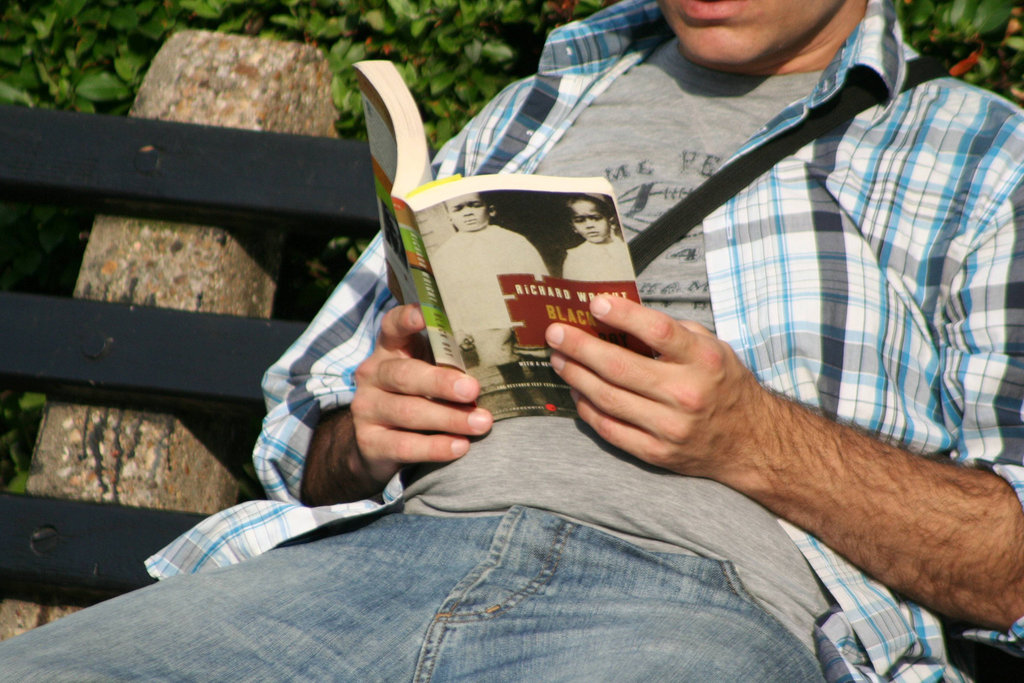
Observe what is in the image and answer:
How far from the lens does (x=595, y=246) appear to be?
1.26 metres

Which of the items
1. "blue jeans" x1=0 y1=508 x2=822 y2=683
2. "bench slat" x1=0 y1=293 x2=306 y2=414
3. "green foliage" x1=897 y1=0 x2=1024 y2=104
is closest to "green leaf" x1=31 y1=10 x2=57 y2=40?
"bench slat" x1=0 y1=293 x2=306 y2=414

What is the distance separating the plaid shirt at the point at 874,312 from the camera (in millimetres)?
1437

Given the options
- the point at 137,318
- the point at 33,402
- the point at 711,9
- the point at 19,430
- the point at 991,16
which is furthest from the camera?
the point at 19,430

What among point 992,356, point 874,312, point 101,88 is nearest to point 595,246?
point 874,312

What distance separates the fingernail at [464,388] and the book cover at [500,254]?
0.02m

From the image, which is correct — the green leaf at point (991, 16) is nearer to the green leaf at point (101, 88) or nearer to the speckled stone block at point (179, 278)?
the speckled stone block at point (179, 278)

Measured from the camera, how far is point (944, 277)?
1567mm

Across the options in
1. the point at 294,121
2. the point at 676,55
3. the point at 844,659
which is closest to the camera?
the point at 844,659

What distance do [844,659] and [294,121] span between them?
1813 millimetres

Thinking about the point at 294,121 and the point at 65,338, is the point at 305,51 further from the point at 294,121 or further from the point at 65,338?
the point at 65,338

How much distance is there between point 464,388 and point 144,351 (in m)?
1.11

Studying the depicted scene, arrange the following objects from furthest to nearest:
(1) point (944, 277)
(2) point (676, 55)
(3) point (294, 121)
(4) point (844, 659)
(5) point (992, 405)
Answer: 1. (3) point (294, 121)
2. (2) point (676, 55)
3. (1) point (944, 277)
4. (5) point (992, 405)
5. (4) point (844, 659)

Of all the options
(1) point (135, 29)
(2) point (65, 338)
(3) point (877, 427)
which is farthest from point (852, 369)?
Result: (1) point (135, 29)

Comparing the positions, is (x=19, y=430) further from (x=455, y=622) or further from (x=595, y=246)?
(x=595, y=246)
